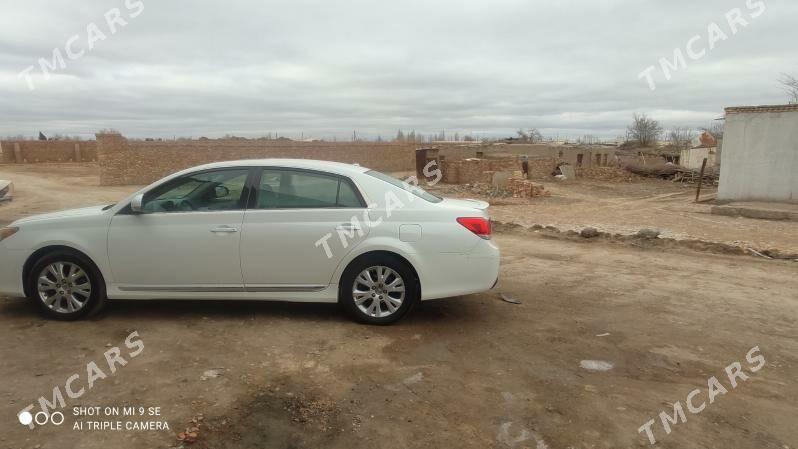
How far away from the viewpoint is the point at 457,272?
15.8ft

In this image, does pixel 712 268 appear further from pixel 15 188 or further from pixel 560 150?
pixel 560 150

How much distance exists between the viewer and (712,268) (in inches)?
314

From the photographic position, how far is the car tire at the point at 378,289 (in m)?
4.80

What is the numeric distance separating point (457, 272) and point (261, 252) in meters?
1.75

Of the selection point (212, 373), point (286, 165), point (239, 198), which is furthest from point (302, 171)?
point (212, 373)

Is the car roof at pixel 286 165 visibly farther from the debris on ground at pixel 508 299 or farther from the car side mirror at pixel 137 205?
the debris on ground at pixel 508 299

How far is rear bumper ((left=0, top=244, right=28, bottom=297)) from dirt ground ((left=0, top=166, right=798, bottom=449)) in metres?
0.28

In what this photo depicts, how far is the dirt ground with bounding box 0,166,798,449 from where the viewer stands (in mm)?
3176

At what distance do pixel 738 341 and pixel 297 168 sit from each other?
4.25 metres

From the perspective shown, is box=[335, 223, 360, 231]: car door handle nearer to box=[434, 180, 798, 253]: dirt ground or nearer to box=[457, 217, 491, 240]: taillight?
box=[457, 217, 491, 240]: taillight

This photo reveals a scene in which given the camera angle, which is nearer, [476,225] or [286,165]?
[476,225]

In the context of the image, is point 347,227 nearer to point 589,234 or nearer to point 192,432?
point 192,432

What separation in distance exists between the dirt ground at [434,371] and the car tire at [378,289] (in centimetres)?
16

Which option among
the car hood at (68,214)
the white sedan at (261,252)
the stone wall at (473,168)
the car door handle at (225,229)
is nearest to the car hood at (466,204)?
the white sedan at (261,252)
